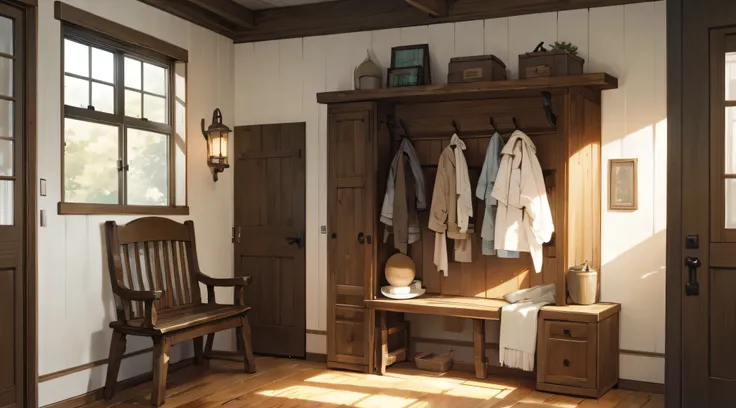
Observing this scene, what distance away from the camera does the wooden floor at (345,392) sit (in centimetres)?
491

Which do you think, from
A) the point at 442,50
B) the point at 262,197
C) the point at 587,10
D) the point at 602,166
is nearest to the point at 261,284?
the point at 262,197

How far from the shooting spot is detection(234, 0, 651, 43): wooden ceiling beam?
5.60 meters

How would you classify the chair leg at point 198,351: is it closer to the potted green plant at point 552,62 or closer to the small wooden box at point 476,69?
the small wooden box at point 476,69

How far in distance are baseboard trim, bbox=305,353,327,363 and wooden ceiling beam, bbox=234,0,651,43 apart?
2.61 metres

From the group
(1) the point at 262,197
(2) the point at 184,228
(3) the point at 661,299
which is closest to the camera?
(3) the point at 661,299

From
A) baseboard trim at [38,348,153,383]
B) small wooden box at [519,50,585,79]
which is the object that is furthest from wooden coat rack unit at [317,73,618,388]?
baseboard trim at [38,348,153,383]

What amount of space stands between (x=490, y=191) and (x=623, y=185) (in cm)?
91

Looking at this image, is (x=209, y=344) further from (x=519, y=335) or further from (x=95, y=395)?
(x=519, y=335)

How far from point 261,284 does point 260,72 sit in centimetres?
178

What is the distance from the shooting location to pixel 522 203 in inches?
208

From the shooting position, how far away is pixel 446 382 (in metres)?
5.48

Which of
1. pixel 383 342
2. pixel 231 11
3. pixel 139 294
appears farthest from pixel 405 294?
pixel 231 11

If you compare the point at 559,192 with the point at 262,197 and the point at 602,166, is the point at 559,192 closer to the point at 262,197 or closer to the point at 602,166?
the point at 602,166

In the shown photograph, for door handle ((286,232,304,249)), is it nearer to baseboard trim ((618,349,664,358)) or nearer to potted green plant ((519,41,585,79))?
potted green plant ((519,41,585,79))
